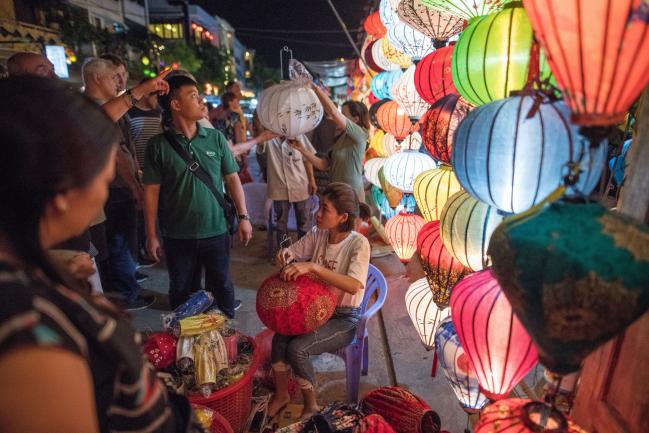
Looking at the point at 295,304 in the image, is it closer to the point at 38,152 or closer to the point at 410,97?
the point at 38,152

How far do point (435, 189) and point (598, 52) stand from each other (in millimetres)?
1822

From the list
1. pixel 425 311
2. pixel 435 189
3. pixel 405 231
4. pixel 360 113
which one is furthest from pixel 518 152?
pixel 360 113

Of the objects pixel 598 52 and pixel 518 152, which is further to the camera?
pixel 518 152

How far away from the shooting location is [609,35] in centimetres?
91

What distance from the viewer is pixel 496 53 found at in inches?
68.9

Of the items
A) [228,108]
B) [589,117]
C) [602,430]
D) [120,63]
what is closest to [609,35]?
[589,117]

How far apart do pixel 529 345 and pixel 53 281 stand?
1654mm

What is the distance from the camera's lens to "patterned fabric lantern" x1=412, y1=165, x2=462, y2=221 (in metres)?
2.66

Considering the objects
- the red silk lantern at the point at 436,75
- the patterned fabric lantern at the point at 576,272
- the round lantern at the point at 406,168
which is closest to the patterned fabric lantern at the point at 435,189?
the red silk lantern at the point at 436,75

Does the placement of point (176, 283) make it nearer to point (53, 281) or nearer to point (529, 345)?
point (53, 281)

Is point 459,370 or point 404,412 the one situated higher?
point 459,370

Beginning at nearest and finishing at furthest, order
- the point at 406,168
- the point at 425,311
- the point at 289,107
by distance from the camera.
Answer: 1. the point at 425,311
2. the point at 289,107
3. the point at 406,168

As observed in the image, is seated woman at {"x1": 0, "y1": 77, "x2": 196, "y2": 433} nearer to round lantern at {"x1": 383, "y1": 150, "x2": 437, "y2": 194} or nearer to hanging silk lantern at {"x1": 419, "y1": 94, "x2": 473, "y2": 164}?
hanging silk lantern at {"x1": 419, "y1": 94, "x2": 473, "y2": 164}

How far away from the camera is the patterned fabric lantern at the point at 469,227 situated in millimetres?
1881
